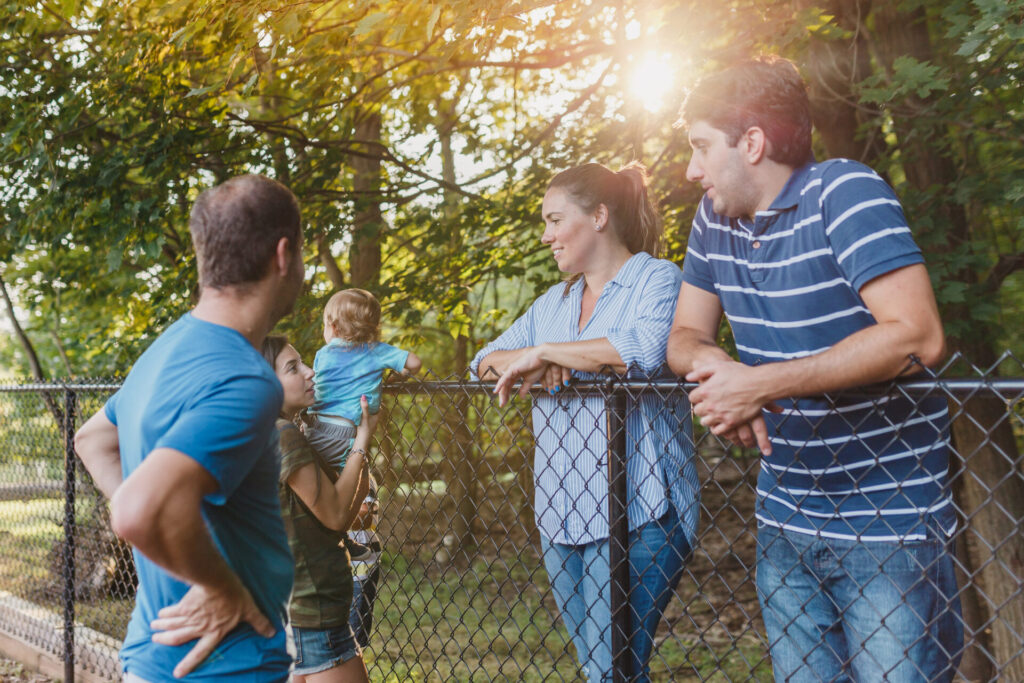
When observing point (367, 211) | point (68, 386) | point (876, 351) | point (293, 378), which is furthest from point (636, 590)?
point (367, 211)

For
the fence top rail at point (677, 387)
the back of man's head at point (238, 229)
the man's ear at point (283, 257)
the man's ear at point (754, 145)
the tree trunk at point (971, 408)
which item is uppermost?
the back of man's head at point (238, 229)

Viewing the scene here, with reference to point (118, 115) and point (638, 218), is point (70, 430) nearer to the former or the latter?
point (118, 115)

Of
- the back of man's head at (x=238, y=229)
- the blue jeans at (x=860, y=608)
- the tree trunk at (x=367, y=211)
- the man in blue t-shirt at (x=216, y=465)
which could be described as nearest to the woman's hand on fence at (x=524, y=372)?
the blue jeans at (x=860, y=608)

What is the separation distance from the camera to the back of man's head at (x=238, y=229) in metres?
1.50

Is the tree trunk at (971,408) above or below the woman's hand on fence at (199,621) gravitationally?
below

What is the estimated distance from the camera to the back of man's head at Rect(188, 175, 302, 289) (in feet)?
4.91

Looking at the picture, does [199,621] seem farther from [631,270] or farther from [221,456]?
Result: [631,270]

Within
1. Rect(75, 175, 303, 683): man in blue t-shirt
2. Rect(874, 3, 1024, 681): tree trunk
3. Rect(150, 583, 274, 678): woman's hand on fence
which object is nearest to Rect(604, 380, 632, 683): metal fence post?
Rect(75, 175, 303, 683): man in blue t-shirt

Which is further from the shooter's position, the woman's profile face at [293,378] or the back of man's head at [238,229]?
the woman's profile face at [293,378]

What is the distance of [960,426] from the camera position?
5094mm

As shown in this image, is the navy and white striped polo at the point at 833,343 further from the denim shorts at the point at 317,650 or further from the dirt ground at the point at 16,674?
the dirt ground at the point at 16,674

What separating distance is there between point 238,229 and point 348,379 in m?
1.28

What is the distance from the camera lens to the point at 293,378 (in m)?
2.33

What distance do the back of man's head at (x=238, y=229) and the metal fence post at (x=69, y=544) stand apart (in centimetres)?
316
